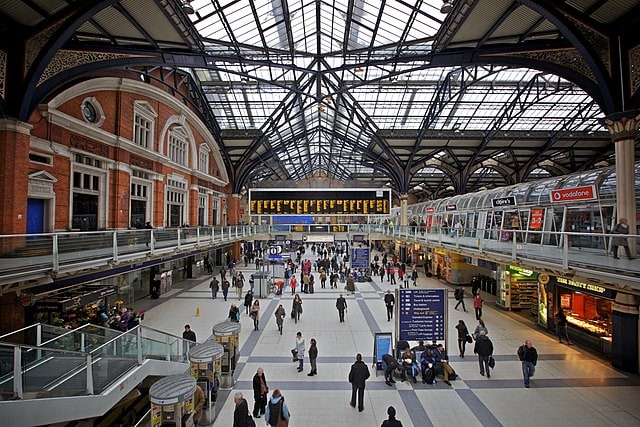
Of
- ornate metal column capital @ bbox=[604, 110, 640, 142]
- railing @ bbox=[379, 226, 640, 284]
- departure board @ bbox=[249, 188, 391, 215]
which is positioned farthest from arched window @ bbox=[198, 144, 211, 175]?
ornate metal column capital @ bbox=[604, 110, 640, 142]

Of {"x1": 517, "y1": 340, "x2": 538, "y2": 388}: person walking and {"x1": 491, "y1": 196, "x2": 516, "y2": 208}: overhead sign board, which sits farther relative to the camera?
{"x1": 491, "y1": 196, "x2": 516, "y2": 208}: overhead sign board

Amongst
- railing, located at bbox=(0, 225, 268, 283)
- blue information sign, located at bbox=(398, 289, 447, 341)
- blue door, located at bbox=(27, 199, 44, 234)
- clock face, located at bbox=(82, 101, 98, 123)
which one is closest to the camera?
railing, located at bbox=(0, 225, 268, 283)

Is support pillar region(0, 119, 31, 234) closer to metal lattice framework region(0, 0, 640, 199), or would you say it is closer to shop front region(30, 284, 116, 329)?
metal lattice framework region(0, 0, 640, 199)

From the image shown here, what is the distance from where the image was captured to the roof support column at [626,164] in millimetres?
9293

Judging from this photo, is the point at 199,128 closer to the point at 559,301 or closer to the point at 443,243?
the point at 443,243

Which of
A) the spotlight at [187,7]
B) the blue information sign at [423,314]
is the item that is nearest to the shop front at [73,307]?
the blue information sign at [423,314]

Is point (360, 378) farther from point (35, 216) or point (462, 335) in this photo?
point (35, 216)

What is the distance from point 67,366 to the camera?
17.8 ft

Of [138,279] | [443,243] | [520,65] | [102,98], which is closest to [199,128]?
[102,98]

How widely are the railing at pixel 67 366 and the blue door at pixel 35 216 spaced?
6901mm

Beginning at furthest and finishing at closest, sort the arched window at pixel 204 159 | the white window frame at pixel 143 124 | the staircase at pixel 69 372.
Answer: the arched window at pixel 204 159 → the white window frame at pixel 143 124 → the staircase at pixel 69 372

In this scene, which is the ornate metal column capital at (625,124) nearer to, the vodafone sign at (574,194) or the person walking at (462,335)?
the vodafone sign at (574,194)

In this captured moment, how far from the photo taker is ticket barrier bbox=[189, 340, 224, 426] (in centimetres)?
702

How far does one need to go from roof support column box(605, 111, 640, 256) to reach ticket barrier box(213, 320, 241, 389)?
1150 centimetres
